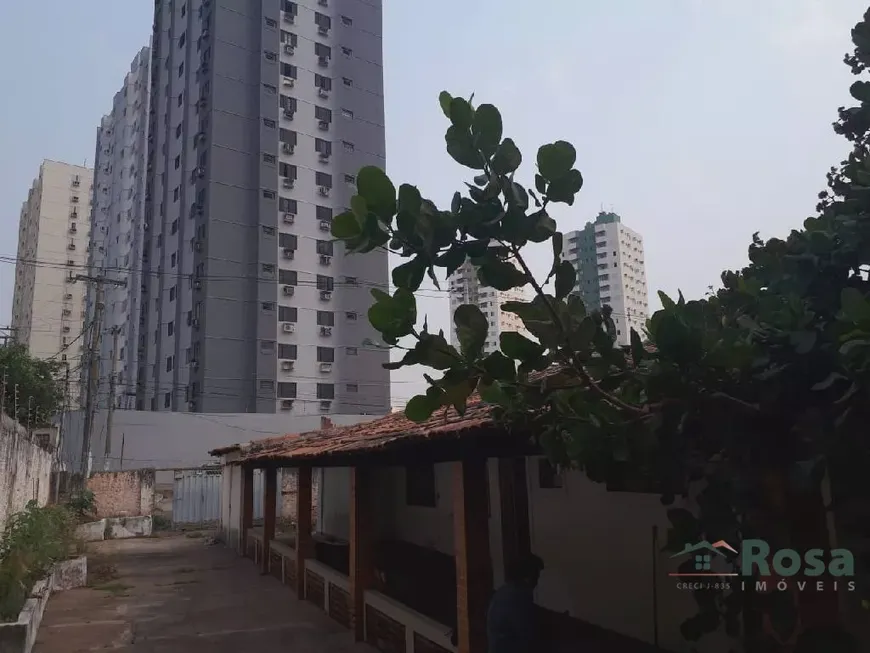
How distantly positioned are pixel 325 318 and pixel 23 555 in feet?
101

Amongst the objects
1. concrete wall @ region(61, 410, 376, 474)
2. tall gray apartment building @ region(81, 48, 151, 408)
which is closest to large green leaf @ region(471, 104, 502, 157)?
concrete wall @ region(61, 410, 376, 474)

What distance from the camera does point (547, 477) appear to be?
7.73 m

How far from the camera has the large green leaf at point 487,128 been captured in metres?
1.92

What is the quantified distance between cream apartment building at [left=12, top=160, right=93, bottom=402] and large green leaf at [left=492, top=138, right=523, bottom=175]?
206 ft

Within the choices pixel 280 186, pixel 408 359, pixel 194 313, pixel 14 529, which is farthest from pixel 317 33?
pixel 408 359

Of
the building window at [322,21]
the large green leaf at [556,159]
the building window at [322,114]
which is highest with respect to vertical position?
the building window at [322,21]

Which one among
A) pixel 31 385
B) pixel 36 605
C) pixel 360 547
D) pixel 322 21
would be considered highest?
pixel 322 21

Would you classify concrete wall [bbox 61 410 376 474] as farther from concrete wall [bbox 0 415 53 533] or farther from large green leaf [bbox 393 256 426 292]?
large green leaf [bbox 393 256 426 292]

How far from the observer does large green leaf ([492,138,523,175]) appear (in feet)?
6.32

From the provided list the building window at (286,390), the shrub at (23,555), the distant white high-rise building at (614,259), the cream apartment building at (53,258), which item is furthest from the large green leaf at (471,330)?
the cream apartment building at (53,258)

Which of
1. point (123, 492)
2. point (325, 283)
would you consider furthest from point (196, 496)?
point (325, 283)

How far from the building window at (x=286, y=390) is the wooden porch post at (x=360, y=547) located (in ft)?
95.8

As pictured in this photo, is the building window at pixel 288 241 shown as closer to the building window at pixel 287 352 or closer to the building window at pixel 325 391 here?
the building window at pixel 287 352

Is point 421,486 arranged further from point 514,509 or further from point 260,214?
point 260,214
